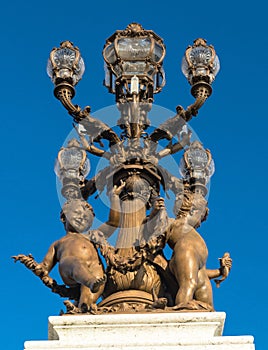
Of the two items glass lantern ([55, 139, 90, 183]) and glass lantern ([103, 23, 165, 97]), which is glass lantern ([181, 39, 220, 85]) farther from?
glass lantern ([55, 139, 90, 183])

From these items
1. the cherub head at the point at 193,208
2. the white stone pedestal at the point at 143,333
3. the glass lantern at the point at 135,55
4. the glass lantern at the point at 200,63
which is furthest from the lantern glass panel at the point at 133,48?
the white stone pedestal at the point at 143,333

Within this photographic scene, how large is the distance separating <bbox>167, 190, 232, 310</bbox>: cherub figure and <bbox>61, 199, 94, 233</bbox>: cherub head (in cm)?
122

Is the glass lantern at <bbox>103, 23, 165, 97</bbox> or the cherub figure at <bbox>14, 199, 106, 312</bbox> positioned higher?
the glass lantern at <bbox>103, 23, 165, 97</bbox>

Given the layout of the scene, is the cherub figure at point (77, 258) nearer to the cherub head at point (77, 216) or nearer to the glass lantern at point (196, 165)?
the cherub head at point (77, 216)

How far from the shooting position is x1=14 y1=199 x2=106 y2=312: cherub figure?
56.9 feet

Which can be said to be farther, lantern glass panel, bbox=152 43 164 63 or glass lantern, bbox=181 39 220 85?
lantern glass panel, bbox=152 43 164 63

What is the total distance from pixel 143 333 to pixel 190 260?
1.53 m

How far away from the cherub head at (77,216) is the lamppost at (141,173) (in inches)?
6.6

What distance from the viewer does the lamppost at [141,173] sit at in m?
17.6

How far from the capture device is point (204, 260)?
17812 mm

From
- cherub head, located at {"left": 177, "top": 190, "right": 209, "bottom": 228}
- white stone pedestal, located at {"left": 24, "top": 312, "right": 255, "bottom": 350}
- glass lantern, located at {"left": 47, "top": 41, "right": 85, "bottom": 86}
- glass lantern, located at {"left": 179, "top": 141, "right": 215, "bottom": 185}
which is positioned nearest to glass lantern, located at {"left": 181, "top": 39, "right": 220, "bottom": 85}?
glass lantern, located at {"left": 179, "top": 141, "right": 215, "bottom": 185}

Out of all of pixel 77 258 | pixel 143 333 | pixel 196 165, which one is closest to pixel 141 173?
pixel 196 165

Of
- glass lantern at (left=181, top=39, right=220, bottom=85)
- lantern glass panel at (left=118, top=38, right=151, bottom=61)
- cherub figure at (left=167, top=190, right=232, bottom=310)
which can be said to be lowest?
cherub figure at (left=167, top=190, right=232, bottom=310)

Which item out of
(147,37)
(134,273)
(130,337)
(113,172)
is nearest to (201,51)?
(147,37)
